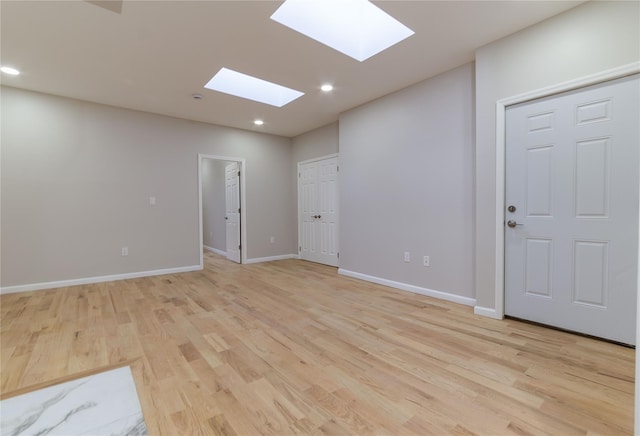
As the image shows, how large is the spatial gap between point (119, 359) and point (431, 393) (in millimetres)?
2078

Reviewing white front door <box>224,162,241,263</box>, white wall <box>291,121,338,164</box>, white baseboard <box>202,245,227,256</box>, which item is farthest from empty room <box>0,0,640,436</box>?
white baseboard <box>202,245,227,256</box>

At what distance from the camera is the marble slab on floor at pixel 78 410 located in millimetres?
1324

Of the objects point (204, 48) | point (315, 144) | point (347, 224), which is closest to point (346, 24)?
point (204, 48)

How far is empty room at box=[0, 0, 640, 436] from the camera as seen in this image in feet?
5.14

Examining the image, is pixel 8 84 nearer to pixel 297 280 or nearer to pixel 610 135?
pixel 297 280

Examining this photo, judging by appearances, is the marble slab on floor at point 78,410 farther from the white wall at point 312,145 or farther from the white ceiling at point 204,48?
the white wall at point 312,145

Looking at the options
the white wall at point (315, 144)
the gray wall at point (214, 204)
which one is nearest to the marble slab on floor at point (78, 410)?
the white wall at point (315, 144)

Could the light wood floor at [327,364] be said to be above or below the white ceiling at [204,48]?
below

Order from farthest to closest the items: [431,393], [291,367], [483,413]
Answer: [291,367], [431,393], [483,413]

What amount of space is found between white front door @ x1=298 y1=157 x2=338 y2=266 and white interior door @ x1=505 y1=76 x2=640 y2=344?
2973 mm

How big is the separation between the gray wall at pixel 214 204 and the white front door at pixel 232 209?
511 millimetres

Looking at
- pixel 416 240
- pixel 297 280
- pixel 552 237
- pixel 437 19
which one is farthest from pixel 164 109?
pixel 552 237

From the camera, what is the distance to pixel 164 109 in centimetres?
429

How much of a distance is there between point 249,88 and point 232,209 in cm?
266
